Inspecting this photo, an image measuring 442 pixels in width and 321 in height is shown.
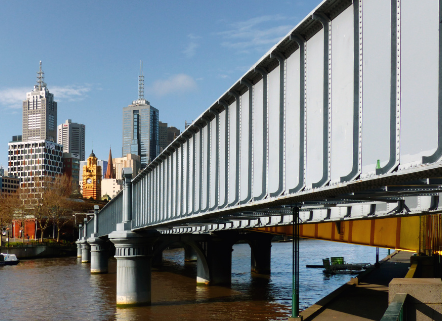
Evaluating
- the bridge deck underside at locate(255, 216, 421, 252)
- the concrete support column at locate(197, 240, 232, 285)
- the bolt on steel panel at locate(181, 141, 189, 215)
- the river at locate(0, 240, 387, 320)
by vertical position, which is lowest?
the river at locate(0, 240, 387, 320)

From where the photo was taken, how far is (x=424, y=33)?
28.6 ft

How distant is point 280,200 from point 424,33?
22.1 feet

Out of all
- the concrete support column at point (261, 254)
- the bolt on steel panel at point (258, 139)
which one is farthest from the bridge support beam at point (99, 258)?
the bolt on steel panel at point (258, 139)

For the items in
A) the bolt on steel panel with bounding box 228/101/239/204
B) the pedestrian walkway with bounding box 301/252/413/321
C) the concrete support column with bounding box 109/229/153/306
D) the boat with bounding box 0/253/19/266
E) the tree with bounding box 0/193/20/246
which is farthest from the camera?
the tree with bounding box 0/193/20/246

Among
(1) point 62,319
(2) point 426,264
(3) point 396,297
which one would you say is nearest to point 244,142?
(3) point 396,297

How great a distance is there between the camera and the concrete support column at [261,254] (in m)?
56.6

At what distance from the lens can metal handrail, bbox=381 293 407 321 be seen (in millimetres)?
7215

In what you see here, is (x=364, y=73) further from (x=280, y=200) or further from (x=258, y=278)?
(x=258, y=278)

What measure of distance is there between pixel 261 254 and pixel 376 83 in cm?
4872

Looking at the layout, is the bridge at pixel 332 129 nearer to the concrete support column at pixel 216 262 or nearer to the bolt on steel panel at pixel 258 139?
the bolt on steel panel at pixel 258 139

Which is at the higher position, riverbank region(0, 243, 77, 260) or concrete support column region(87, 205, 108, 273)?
concrete support column region(87, 205, 108, 273)

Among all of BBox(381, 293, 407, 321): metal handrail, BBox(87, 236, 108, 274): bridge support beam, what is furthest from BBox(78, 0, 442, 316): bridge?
BBox(87, 236, 108, 274): bridge support beam

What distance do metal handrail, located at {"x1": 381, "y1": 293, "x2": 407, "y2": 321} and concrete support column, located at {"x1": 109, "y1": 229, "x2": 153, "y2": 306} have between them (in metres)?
25.7

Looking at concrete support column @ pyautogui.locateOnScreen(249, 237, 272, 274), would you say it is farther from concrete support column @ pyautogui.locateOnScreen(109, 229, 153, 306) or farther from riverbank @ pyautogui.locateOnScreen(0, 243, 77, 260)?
riverbank @ pyautogui.locateOnScreen(0, 243, 77, 260)
